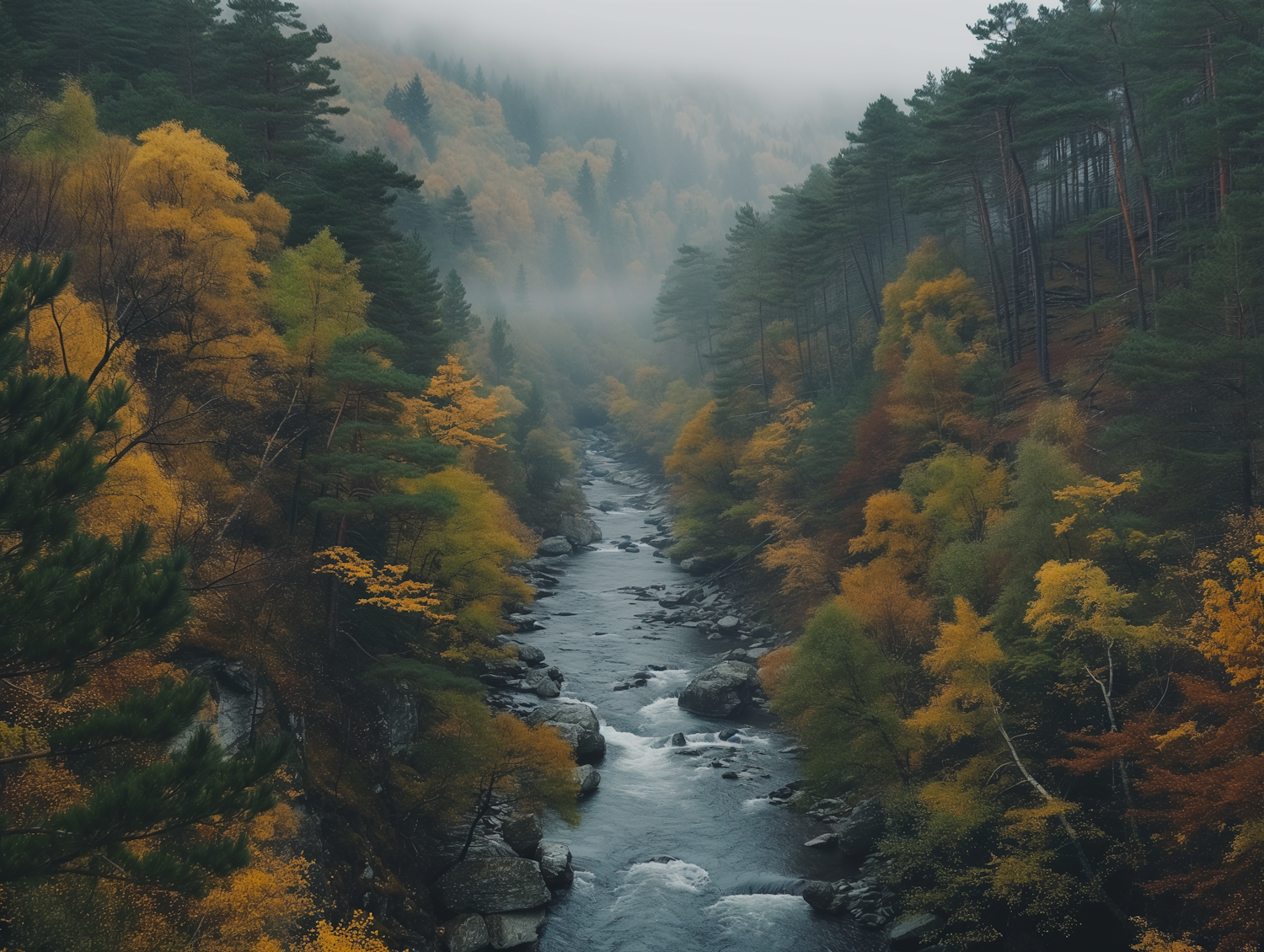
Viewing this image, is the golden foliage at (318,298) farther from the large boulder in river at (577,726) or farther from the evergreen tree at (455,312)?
the evergreen tree at (455,312)

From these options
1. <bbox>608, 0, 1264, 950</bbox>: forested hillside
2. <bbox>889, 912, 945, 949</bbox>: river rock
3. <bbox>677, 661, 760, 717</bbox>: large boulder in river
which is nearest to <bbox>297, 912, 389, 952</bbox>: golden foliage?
<bbox>889, 912, 945, 949</bbox>: river rock

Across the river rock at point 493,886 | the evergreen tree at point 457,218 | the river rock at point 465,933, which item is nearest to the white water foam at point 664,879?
the river rock at point 493,886

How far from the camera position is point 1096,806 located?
2680 cm

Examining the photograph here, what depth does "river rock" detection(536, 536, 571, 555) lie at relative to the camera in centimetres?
7144

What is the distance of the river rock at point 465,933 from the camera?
25688 mm

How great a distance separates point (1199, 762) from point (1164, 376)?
1272 cm

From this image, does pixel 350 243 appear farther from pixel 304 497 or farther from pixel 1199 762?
pixel 1199 762

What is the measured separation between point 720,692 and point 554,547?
31.1m

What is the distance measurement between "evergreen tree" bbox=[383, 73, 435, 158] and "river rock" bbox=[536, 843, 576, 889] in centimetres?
17459

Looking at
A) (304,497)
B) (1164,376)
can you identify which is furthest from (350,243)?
(1164,376)

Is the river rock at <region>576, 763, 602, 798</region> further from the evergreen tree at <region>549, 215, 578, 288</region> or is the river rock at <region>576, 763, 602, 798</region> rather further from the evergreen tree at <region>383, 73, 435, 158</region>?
the evergreen tree at <region>383, 73, 435, 158</region>

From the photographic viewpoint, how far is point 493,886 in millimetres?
27859

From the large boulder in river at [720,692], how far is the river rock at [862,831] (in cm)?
1125

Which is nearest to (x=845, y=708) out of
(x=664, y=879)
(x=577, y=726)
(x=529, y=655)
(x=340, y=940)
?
(x=664, y=879)
